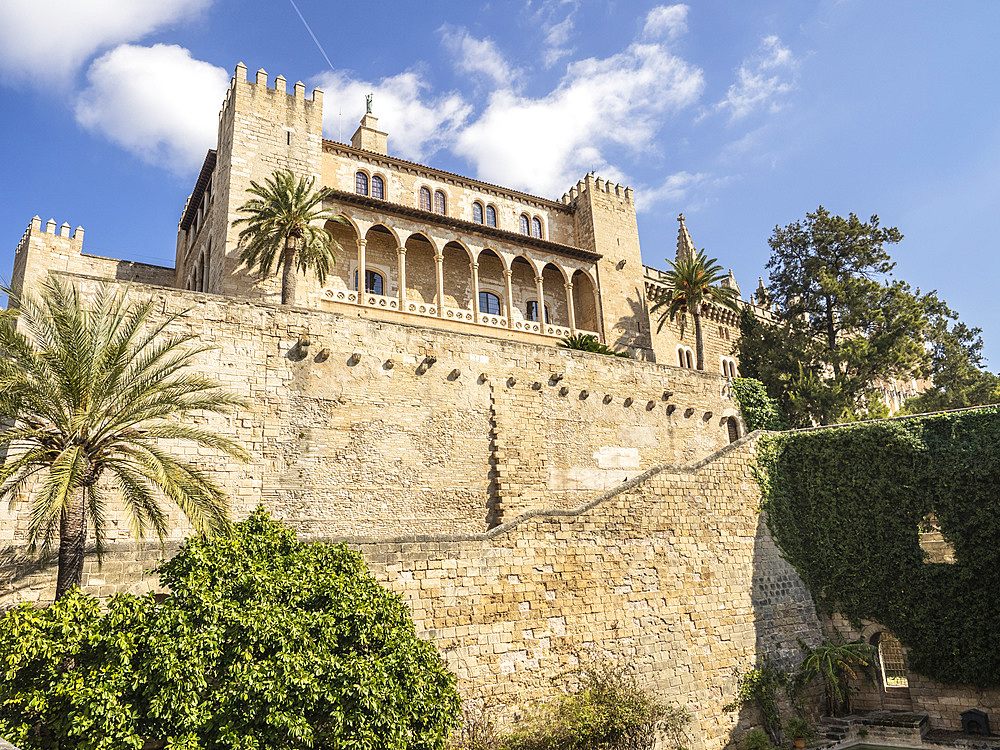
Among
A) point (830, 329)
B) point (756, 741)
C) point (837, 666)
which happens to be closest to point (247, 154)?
point (756, 741)

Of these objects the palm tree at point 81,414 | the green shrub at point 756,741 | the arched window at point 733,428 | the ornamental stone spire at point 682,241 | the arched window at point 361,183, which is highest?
the ornamental stone spire at point 682,241

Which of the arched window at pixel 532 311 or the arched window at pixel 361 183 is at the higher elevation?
the arched window at pixel 361 183

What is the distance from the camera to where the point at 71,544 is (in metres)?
11.4

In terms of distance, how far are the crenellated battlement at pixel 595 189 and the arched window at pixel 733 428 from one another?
15392 mm

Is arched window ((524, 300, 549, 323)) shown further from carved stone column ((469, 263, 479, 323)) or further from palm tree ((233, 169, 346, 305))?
palm tree ((233, 169, 346, 305))

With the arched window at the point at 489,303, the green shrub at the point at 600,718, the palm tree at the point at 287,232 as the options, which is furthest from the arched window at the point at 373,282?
the green shrub at the point at 600,718

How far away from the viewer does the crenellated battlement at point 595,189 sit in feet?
125

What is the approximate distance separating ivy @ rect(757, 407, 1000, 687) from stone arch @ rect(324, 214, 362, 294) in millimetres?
17594

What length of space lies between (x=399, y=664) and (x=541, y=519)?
593 centimetres

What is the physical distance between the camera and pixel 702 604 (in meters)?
18.7

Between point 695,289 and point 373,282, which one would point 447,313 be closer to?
point 373,282

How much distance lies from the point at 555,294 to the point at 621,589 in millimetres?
20749

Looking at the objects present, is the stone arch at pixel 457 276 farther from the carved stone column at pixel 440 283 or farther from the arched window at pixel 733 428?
the arched window at pixel 733 428

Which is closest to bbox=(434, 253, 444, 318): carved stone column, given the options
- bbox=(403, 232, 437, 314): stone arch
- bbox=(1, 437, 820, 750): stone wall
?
bbox=(403, 232, 437, 314): stone arch
